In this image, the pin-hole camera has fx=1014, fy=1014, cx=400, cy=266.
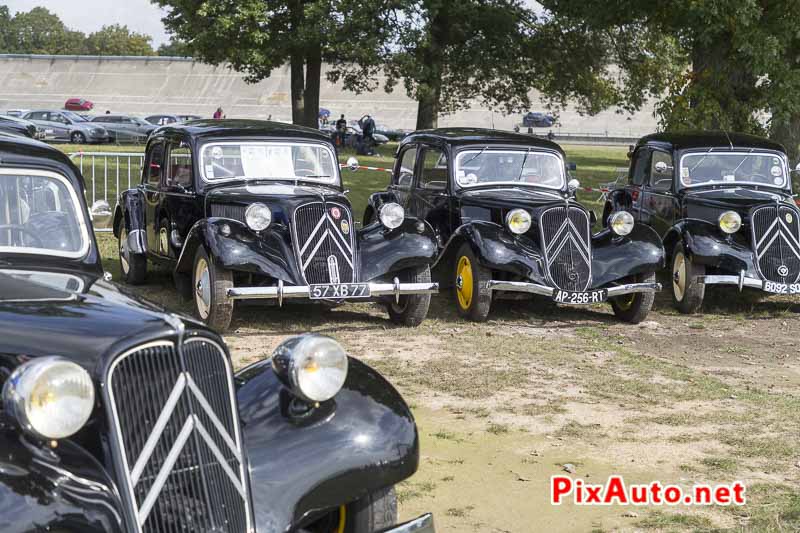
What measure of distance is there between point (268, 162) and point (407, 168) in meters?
2.52

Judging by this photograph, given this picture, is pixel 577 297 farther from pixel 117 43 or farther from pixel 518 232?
pixel 117 43

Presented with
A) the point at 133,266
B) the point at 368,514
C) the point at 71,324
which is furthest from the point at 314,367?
the point at 133,266

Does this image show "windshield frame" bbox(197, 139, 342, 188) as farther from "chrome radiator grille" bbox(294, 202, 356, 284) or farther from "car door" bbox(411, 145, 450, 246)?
"car door" bbox(411, 145, 450, 246)

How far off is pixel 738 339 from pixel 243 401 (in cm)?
694

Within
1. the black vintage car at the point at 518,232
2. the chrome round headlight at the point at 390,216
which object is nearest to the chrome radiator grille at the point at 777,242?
the black vintage car at the point at 518,232

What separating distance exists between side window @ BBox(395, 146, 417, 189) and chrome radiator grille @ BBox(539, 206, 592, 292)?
2.42m

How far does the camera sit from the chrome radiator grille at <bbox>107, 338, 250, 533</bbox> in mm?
3289

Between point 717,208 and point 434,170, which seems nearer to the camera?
point 717,208

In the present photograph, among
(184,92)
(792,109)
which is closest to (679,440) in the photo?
(792,109)

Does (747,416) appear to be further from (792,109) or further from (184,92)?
(184,92)

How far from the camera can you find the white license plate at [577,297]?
9703 millimetres

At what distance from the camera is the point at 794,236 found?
10.8 meters

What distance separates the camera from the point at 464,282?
10297 millimetres

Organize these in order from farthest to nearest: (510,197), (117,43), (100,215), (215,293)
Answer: (117,43) → (510,197) → (215,293) → (100,215)
